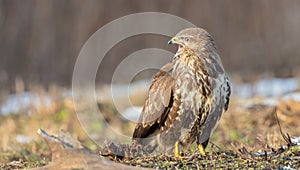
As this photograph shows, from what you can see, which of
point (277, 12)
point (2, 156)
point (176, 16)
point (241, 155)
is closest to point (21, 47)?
point (176, 16)

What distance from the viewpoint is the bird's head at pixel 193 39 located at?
5.88 meters

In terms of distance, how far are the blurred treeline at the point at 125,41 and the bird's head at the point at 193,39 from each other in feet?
29.1

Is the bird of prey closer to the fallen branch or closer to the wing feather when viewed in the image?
the wing feather

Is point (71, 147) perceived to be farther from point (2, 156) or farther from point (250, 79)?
point (250, 79)

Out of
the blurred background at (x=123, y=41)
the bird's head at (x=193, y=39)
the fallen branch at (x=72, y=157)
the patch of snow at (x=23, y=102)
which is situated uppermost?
the blurred background at (x=123, y=41)

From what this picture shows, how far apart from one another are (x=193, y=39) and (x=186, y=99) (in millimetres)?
567

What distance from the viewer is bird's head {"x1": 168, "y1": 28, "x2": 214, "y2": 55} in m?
5.88

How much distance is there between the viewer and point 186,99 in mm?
5684

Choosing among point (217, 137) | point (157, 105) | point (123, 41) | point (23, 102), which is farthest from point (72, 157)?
point (123, 41)

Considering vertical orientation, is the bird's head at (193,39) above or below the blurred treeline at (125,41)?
below

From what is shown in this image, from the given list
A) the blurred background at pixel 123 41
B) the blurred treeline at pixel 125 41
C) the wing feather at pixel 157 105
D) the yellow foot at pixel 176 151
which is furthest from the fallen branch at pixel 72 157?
the blurred treeline at pixel 125 41

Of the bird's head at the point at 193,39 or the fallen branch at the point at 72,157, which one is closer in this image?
the fallen branch at the point at 72,157

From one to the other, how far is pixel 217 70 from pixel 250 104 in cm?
447

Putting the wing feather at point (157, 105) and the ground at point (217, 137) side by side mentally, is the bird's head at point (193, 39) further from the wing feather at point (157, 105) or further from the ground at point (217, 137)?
the ground at point (217, 137)
